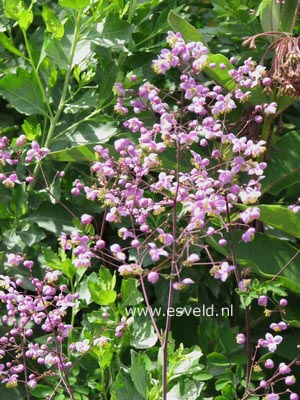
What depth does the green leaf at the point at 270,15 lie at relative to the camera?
1.92 meters

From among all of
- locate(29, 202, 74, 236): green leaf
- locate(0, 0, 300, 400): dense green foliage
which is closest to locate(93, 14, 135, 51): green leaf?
locate(0, 0, 300, 400): dense green foliage

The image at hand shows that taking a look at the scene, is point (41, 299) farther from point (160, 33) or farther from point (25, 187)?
point (160, 33)

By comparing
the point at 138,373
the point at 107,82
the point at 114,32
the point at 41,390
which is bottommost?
the point at 41,390

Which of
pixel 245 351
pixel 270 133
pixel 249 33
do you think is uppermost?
pixel 249 33

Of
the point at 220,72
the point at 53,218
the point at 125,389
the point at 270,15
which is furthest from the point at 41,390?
the point at 270,15

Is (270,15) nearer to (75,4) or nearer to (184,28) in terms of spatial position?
(184,28)

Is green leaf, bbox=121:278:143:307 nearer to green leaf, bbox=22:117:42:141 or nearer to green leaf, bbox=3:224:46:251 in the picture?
green leaf, bbox=3:224:46:251

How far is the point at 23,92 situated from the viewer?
1.97 m

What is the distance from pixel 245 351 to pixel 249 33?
79 cm

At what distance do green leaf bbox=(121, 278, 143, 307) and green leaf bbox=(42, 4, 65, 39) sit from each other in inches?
21.8

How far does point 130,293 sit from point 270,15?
699mm

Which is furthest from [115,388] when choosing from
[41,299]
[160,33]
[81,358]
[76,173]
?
[160,33]

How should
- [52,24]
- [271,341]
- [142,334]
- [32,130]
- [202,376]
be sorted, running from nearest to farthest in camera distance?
1. [271,341]
2. [202,376]
3. [142,334]
4. [52,24]
5. [32,130]

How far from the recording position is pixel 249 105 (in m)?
1.95
